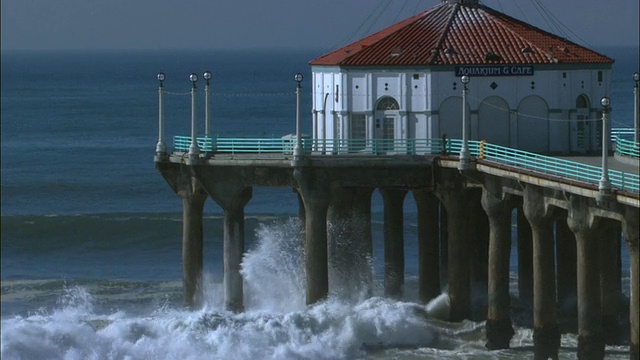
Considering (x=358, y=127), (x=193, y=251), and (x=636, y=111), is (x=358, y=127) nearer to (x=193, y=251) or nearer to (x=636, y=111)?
(x=193, y=251)

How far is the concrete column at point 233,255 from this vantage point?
57.2 m

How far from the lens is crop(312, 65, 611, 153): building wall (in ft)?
188

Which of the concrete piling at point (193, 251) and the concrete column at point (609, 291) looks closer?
the concrete column at point (609, 291)

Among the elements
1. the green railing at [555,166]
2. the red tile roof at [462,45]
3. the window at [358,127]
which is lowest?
the green railing at [555,166]

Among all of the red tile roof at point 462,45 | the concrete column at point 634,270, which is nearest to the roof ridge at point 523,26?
the red tile roof at point 462,45

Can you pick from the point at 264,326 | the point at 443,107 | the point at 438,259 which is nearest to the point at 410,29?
the point at 443,107

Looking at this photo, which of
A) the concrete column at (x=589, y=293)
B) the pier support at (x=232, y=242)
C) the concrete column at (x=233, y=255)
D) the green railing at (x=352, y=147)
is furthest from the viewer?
the concrete column at (x=233, y=255)

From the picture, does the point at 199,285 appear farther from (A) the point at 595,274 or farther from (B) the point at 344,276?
(A) the point at 595,274

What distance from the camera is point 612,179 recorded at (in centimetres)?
4712

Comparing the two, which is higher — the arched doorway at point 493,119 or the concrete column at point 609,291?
the arched doorway at point 493,119

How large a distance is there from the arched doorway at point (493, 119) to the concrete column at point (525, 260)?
2408 millimetres

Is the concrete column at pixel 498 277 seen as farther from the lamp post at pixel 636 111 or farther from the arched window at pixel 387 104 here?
the lamp post at pixel 636 111

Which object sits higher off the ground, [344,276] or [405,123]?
[405,123]

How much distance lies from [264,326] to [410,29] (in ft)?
36.3
